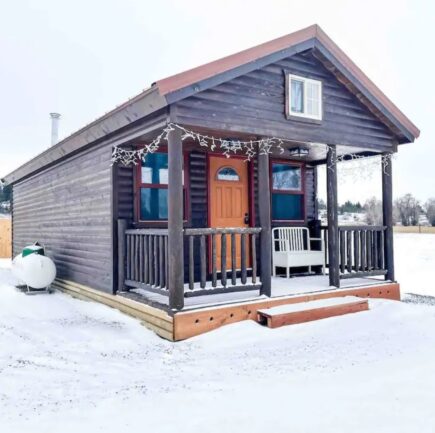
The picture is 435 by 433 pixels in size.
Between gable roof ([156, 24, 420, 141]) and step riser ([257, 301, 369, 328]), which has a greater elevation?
gable roof ([156, 24, 420, 141])

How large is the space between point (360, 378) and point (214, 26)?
26.0m

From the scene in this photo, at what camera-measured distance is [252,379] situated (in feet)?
12.9

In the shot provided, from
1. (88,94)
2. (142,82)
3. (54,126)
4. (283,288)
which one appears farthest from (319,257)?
(142,82)

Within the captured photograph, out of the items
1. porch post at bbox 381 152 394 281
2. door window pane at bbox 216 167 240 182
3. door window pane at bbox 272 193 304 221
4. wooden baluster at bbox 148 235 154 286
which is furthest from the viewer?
door window pane at bbox 272 193 304 221

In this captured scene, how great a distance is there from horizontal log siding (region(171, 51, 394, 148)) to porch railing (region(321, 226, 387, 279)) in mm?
1424

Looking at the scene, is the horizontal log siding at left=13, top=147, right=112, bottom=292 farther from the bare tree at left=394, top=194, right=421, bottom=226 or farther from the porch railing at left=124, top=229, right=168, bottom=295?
the bare tree at left=394, top=194, right=421, bottom=226

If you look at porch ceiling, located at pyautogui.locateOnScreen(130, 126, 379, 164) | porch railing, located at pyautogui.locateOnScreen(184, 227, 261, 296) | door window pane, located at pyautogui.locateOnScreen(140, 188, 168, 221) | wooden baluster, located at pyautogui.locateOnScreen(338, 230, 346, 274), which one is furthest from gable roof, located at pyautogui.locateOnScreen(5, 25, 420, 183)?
wooden baluster, located at pyautogui.locateOnScreen(338, 230, 346, 274)

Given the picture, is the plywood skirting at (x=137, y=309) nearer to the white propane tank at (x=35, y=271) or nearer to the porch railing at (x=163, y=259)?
the porch railing at (x=163, y=259)

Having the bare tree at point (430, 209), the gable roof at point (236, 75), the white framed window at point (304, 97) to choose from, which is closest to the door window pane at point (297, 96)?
the white framed window at point (304, 97)

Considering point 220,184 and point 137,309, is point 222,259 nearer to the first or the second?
A: point 137,309

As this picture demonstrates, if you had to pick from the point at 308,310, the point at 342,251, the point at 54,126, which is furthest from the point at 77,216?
the point at 54,126

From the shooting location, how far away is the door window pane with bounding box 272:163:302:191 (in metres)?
8.73

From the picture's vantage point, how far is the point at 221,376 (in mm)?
4027

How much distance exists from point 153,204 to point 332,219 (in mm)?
2822
